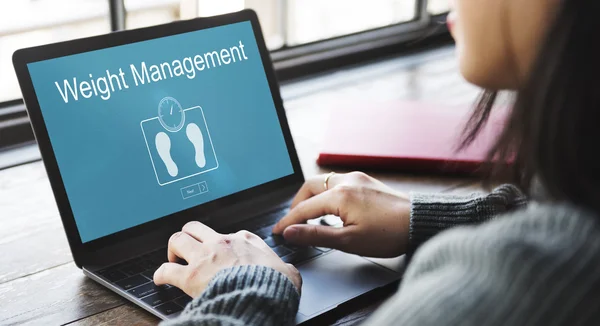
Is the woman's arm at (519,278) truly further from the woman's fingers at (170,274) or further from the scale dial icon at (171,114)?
the scale dial icon at (171,114)

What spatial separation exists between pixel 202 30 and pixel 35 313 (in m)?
0.51

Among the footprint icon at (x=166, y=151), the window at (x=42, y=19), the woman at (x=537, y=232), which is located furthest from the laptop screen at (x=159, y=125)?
the window at (x=42, y=19)

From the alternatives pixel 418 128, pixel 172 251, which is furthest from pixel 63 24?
pixel 172 251

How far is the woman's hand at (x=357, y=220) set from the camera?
1.01 m

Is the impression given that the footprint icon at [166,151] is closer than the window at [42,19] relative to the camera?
Yes

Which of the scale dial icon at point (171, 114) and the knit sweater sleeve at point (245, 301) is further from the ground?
the scale dial icon at point (171, 114)

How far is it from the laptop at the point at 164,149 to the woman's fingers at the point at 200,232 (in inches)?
2.2

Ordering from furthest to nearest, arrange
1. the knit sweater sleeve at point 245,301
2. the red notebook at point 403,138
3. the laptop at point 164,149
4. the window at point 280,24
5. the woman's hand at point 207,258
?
the window at point 280,24 → the red notebook at point 403,138 → the laptop at point 164,149 → the woman's hand at point 207,258 → the knit sweater sleeve at point 245,301

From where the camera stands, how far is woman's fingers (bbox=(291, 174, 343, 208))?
44.6 inches

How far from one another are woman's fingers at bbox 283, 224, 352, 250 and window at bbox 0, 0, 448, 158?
15.7 inches

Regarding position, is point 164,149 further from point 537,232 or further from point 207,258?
point 537,232

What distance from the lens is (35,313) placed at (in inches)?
36.3

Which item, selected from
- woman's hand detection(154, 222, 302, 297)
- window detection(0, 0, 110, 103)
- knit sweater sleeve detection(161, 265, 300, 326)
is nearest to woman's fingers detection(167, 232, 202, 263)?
woman's hand detection(154, 222, 302, 297)

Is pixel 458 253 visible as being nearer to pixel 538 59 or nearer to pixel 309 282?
pixel 538 59
